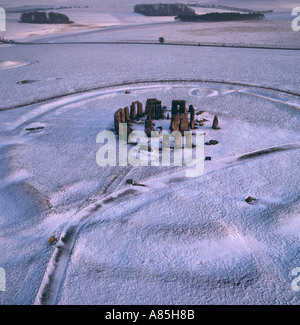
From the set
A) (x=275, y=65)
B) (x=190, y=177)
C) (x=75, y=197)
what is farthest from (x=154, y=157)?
(x=275, y=65)

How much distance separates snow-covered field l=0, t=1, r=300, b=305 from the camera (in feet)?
17.1

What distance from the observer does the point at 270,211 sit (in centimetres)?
673

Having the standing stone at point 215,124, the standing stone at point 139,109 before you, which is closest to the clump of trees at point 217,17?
the standing stone at point 139,109

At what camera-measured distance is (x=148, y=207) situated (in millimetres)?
6984

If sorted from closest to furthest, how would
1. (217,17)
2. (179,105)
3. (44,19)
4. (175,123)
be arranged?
1. (175,123)
2. (179,105)
3. (217,17)
4. (44,19)

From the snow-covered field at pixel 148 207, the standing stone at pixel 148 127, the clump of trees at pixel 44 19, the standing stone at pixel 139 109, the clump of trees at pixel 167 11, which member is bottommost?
the snow-covered field at pixel 148 207

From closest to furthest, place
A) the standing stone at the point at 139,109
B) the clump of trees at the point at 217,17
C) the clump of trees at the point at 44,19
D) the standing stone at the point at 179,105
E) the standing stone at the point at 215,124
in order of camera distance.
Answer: the standing stone at the point at 215,124 < the standing stone at the point at 179,105 < the standing stone at the point at 139,109 < the clump of trees at the point at 217,17 < the clump of trees at the point at 44,19

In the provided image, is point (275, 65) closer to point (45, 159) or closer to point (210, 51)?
point (210, 51)

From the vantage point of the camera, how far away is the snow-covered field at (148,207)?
205 inches

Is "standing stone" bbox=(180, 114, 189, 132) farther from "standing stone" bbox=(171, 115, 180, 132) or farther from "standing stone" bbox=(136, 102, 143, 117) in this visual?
"standing stone" bbox=(136, 102, 143, 117)

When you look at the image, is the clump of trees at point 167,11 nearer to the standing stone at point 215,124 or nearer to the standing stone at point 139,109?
the standing stone at point 139,109

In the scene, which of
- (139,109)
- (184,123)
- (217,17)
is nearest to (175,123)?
(184,123)

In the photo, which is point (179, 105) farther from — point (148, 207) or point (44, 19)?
point (44, 19)
